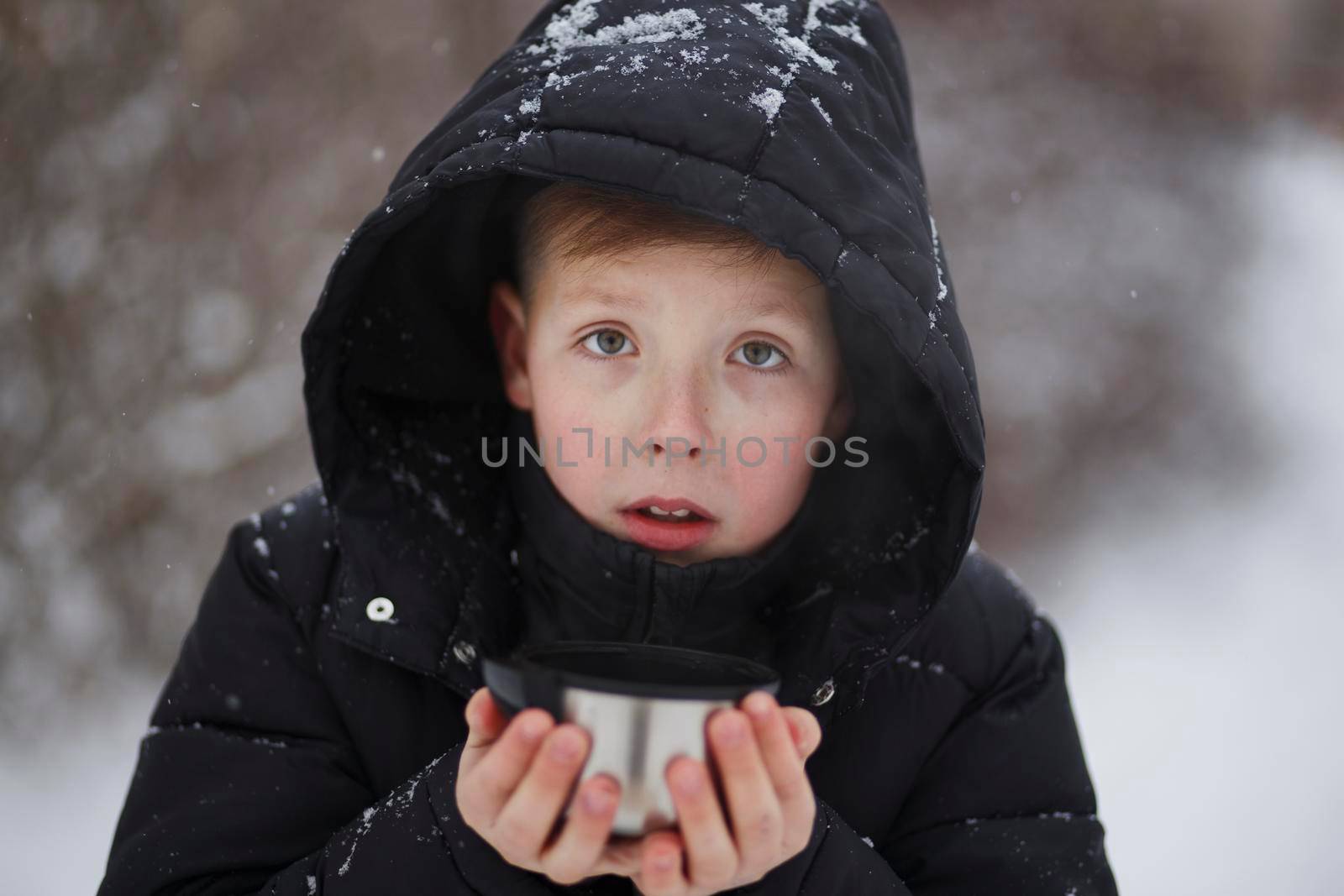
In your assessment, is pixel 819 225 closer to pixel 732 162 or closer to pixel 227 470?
pixel 732 162

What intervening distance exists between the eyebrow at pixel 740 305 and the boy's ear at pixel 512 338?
0.70ft

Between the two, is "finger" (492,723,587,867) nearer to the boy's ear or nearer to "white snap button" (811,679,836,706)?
"white snap button" (811,679,836,706)

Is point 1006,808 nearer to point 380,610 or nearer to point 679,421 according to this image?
point 679,421

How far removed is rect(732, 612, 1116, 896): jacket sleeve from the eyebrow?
58 centimetres

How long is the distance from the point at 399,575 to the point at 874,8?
91cm

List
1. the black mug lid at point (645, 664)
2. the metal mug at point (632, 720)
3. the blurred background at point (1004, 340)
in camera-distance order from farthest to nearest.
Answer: the blurred background at point (1004, 340)
the black mug lid at point (645, 664)
the metal mug at point (632, 720)

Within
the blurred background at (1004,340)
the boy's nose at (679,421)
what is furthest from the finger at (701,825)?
the blurred background at (1004,340)

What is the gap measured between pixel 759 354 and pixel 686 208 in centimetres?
22

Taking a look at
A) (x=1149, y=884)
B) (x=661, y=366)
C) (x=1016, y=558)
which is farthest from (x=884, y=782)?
(x=1016, y=558)

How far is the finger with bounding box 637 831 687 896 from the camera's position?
88 centimetres

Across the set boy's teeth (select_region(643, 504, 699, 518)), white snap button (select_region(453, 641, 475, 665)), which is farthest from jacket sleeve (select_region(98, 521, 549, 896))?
boy's teeth (select_region(643, 504, 699, 518))

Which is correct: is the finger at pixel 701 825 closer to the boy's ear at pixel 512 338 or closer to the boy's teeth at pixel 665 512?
the boy's teeth at pixel 665 512

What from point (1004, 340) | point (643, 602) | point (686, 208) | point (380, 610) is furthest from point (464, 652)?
point (1004, 340)

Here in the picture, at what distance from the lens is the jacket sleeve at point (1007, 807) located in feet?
4.41
